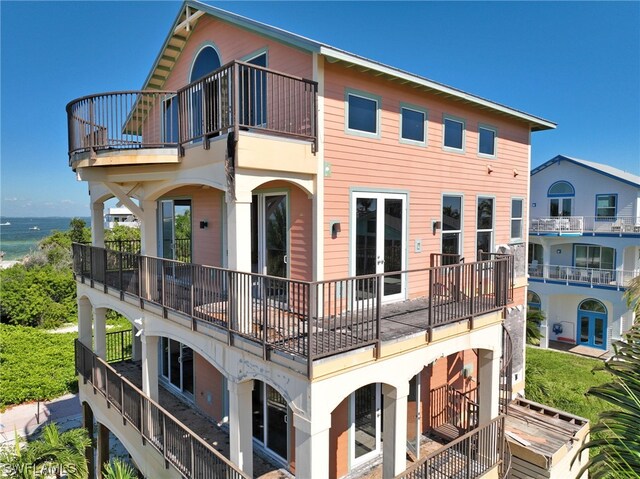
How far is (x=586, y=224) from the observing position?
2814 centimetres

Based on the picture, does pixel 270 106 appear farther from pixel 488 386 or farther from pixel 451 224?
pixel 488 386

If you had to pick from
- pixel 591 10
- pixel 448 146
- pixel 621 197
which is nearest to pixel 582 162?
pixel 621 197

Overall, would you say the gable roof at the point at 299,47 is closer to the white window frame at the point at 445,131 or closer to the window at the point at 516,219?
the white window frame at the point at 445,131

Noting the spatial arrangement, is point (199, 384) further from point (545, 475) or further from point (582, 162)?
point (582, 162)

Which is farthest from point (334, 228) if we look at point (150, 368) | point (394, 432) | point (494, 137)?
point (494, 137)

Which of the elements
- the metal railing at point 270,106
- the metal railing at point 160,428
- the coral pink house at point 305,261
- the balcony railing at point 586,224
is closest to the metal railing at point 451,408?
the coral pink house at point 305,261

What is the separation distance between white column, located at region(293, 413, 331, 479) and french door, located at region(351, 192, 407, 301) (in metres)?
3.21

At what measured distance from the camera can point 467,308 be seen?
7.81m

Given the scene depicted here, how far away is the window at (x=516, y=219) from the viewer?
43.9 feet

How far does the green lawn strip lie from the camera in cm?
2100

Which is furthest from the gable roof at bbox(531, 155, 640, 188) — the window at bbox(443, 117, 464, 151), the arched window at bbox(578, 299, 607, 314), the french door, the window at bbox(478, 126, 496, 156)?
the french door

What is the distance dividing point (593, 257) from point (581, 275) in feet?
8.86

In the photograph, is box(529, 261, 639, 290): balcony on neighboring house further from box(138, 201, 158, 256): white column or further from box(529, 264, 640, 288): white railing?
box(138, 201, 158, 256): white column

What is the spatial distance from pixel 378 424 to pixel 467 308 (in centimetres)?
344
